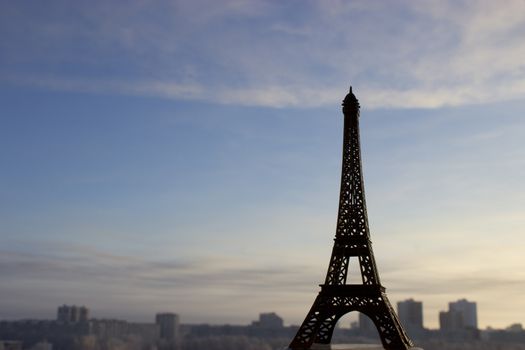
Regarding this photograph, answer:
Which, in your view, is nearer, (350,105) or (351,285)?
(351,285)

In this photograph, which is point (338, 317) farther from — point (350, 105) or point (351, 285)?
point (350, 105)

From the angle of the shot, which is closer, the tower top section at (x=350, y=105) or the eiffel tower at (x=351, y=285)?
the eiffel tower at (x=351, y=285)

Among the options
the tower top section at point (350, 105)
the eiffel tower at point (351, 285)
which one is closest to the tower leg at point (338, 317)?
the eiffel tower at point (351, 285)

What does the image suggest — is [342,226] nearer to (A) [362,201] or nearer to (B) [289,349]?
(A) [362,201]

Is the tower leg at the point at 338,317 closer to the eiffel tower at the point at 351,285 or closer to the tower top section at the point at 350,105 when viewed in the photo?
the eiffel tower at the point at 351,285

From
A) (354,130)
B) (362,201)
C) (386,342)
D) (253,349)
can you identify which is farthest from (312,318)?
(253,349)

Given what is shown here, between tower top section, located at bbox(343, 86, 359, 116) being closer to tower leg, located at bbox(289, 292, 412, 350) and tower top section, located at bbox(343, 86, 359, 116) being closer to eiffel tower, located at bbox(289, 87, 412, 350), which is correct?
eiffel tower, located at bbox(289, 87, 412, 350)

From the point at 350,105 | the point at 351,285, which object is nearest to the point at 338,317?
the point at 351,285
